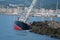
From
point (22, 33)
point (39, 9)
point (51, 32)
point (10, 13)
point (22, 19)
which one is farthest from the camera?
point (10, 13)

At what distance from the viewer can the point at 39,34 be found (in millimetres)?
45844

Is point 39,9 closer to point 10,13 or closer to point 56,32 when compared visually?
point 10,13

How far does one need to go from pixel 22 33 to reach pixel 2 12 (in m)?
149

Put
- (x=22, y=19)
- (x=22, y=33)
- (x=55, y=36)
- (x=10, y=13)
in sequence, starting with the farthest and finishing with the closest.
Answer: (x=10, y=13) < (x=22, y=19) < (x=22, y=33) < (x=55, y=36)

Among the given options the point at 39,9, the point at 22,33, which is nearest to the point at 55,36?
the point at 22,33

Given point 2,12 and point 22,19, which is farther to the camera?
point 2,12

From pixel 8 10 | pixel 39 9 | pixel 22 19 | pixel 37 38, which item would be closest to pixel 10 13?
pixel 8 10

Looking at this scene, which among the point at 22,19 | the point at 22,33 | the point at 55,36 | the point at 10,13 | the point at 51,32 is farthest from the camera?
the point at 10,13

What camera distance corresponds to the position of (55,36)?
40.9m

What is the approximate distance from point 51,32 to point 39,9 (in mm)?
104678

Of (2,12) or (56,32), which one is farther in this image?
(2,12)

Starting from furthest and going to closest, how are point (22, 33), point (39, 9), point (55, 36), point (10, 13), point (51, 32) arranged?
point (10, 13)
point (39, 9)
point (22, 33)
point (51, 32)
point (55, 36)

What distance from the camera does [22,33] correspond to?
163 feet

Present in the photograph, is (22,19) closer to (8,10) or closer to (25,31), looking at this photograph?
(25,31)
